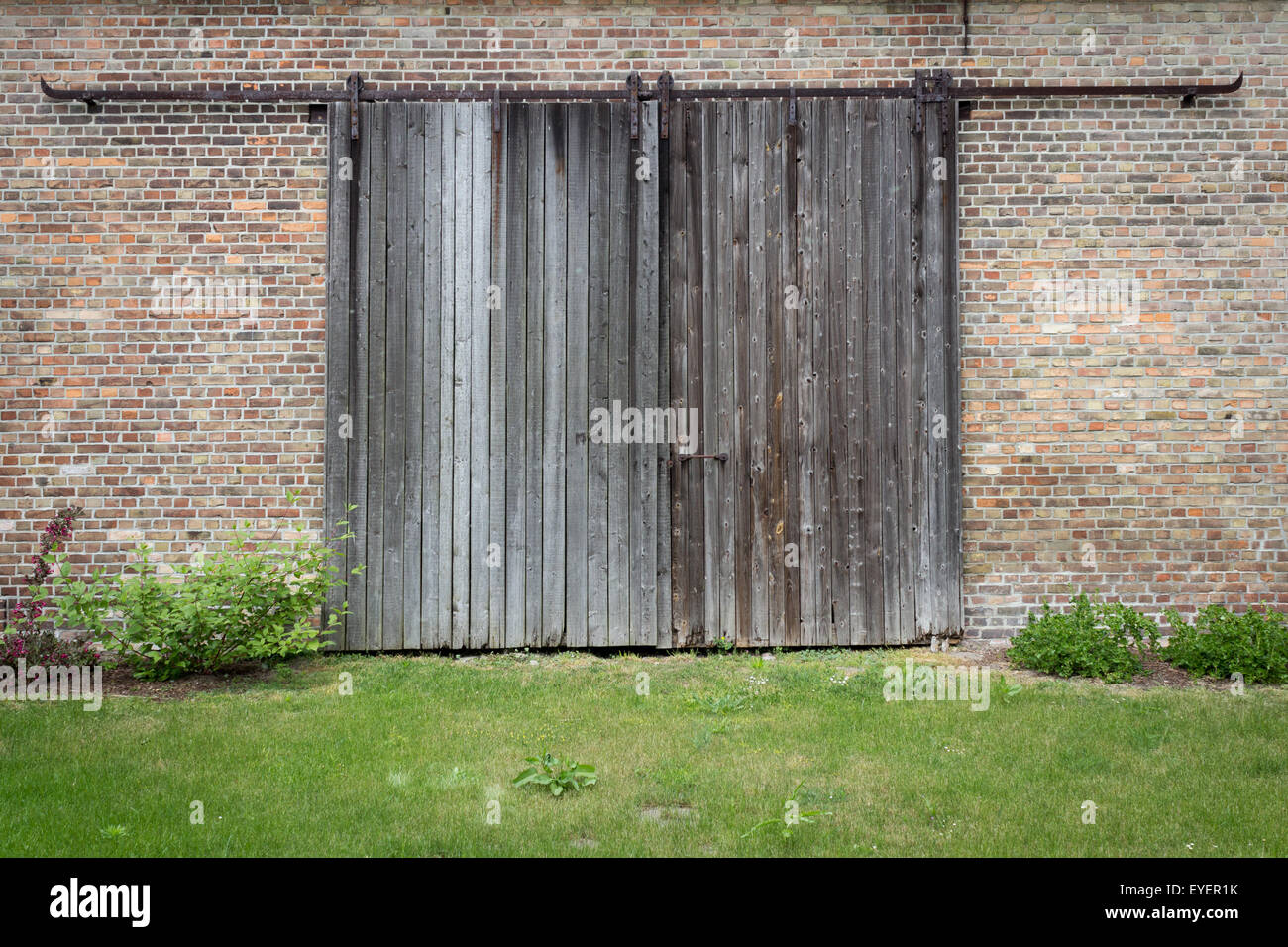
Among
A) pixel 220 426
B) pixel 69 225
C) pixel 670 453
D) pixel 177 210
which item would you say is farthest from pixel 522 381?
pixel 69 225

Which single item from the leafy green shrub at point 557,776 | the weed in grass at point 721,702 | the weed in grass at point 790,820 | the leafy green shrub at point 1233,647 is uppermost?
the leafy green shrub at point 1233,647

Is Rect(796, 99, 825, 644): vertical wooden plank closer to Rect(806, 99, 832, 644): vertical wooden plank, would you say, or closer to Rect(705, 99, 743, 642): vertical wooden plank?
Rect(806, 99, 832, 644): vertical wooden plank

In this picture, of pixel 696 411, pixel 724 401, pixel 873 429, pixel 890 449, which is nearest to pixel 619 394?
pixel 696 411

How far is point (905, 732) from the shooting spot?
17.0ft

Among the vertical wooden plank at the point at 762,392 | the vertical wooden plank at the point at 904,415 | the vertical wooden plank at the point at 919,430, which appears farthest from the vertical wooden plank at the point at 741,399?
the vertical wooden plank at the point at 919,430

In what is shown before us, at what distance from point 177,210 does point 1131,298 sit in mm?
6749

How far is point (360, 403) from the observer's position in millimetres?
6980


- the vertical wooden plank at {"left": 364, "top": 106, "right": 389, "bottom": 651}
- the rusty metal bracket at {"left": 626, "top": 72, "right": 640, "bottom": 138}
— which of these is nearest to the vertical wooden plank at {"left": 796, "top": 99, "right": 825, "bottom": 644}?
the rusty metal bracket at {"left": 626, "top": 72, "right": 640, "bottom": 138}

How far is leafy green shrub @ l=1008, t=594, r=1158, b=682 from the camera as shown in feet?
20.4

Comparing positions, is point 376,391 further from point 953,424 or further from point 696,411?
point 953,424

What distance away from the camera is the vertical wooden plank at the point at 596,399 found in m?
7.04

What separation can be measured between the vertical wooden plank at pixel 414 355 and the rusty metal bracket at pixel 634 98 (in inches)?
57.7

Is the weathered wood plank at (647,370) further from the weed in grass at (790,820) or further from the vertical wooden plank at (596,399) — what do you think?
the weed in grass at (790,820)

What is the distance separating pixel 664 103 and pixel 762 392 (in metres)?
2.14
